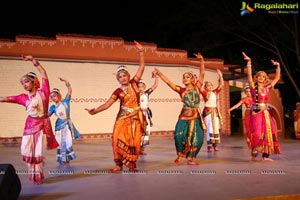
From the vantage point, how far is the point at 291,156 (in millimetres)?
9617

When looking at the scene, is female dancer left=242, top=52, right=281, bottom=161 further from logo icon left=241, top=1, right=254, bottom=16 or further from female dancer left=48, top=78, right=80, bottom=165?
logo icon left=241, top=1, right=254, bottom=16

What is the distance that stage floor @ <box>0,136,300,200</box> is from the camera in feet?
17.4

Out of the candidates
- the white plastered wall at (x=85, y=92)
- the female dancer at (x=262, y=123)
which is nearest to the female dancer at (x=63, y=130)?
the female dancer at (x=262, y=123)

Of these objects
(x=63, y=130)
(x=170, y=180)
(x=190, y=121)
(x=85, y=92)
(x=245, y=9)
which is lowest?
(x=170, y=180)

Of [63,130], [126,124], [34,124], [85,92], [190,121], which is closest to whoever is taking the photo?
[34,124]

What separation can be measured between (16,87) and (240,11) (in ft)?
40.3

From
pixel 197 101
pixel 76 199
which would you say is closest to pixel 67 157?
pixel 197 101

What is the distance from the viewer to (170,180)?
634 cm

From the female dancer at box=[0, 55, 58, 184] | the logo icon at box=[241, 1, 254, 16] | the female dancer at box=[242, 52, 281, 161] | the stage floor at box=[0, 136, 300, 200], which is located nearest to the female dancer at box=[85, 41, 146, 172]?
the stage floor at box=[0, 136, 300, 200]

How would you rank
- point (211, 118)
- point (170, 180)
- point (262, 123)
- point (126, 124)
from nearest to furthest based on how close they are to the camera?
point (170, 180)
point (126, 124)
point (262, 123)
point (211, 118)

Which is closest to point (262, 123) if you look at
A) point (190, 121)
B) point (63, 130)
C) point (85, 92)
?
point (190, 121)

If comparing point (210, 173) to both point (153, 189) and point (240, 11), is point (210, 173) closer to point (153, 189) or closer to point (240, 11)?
point (153, 189)

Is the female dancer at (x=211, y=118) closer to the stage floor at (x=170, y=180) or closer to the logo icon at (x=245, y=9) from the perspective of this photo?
the stage floor at (x=170, y=180)

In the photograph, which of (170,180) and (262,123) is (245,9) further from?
(170,180)
